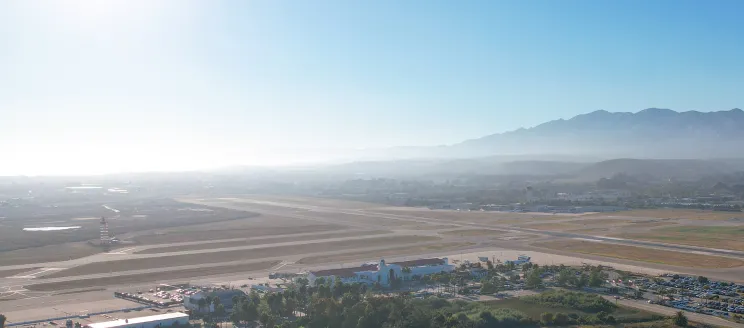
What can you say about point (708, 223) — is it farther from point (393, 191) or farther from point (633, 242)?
point (393, 191)

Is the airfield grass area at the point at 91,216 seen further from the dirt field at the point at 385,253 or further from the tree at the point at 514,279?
the tree at the point at 514,279

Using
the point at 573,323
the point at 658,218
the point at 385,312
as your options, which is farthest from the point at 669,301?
the point at 658,218

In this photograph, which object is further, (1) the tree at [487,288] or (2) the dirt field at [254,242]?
(2) the dirt field at [254,242]

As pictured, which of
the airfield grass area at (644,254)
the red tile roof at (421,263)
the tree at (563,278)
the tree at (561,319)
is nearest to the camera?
the tree at (561,319)

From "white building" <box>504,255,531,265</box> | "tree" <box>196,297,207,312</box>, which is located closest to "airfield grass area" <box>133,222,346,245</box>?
"white building" <box>504,255,531,265</box>

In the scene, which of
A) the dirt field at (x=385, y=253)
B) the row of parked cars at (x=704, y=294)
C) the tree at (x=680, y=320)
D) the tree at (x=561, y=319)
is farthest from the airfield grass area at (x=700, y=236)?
the tree at (x=561, y=319)

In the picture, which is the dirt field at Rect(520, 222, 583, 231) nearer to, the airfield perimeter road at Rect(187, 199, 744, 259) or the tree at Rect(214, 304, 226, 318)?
the airfield perimeter road at Rect(187, 199, 744, 259)

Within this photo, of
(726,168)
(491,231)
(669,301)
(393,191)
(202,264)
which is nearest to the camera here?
(669,301)
